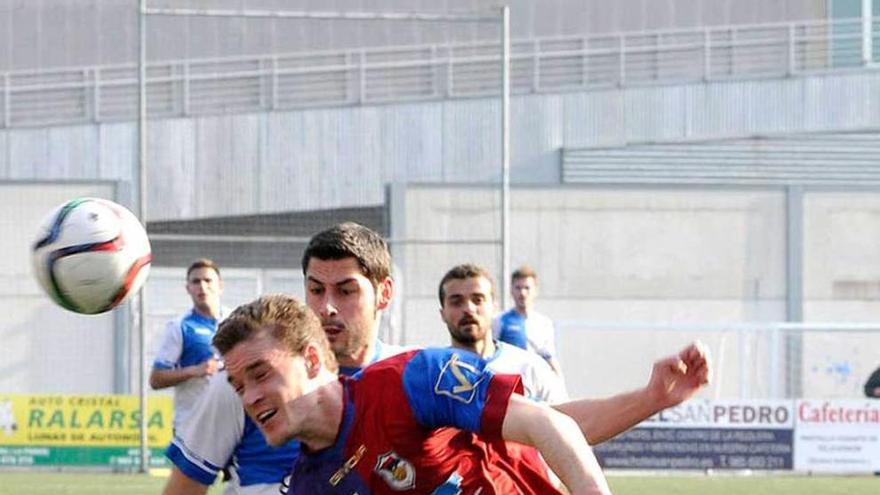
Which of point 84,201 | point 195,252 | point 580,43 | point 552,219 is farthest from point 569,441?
point 580,43

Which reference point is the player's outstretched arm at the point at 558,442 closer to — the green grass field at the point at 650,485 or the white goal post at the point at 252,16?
the green grass field at the point at 650,485

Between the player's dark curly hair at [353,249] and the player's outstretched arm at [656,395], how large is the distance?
856mm

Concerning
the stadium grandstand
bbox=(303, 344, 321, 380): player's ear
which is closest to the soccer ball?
bbox=(303, 344, 321, 380): player's ear

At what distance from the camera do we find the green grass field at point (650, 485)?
14.3m

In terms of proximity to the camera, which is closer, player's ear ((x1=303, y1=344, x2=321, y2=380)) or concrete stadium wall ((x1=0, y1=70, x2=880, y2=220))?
player's ear ((x1=303, y1=344, x2=321, y2=380))

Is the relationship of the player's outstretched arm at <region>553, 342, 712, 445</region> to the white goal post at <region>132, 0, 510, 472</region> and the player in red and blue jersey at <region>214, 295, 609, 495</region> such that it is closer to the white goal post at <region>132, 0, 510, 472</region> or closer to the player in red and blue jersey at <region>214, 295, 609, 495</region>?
the player in red and blue jersey at <region>214, 295, 609, 495</region>

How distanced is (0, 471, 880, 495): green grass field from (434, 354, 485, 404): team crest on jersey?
10204 mm

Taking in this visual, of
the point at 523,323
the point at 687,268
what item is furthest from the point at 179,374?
the point at 687,268

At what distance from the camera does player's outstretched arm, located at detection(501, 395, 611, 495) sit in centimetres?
364

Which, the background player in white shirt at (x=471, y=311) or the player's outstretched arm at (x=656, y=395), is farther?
the background player in white shirt at (x=471, y=311)

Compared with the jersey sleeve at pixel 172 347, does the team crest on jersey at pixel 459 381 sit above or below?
above

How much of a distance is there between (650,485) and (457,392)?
39.7 ft

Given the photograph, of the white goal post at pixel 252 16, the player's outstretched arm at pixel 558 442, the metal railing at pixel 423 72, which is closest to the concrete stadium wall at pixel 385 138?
the metal railing at pixel 423 72

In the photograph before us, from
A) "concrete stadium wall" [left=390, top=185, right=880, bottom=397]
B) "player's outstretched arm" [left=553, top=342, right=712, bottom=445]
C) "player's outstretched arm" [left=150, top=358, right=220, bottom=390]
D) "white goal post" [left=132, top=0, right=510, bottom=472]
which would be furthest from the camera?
"concrete stadium wall" [left=390, top=185, right=880, bottom=397]
